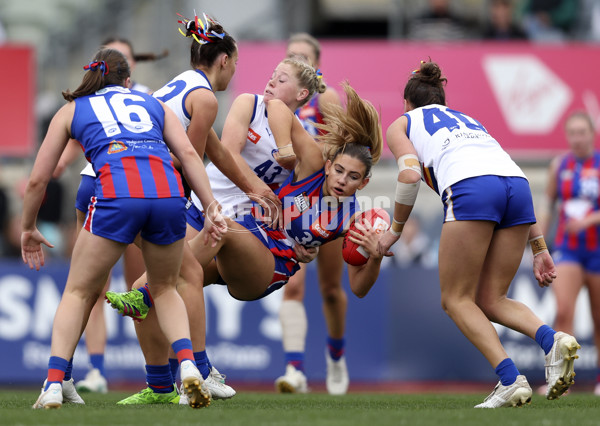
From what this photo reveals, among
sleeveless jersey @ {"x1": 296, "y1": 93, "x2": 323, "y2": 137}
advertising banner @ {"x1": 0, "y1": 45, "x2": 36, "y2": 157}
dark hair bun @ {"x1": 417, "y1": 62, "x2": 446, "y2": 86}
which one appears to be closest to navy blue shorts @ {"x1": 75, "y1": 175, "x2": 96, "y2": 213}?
dark hair bun @ {"x1": 417, "y1": 62, "x2": 446, "y2": 86}

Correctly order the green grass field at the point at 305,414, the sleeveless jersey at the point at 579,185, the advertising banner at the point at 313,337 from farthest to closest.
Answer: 1. the advertising banner at the point at 313,337
2. the sleeveless jersey at the point at 579,185
3. the green grass field at the point at 305,414

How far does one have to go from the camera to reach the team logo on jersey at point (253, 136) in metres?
6.30

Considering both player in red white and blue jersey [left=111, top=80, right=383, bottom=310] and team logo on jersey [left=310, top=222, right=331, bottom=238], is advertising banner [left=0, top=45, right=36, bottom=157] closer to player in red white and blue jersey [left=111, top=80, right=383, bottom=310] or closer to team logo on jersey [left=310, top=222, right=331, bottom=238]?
player in red white and blue jersey [left=111, top=80, right=383, bottom=310]

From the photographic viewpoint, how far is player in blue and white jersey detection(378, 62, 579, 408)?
5129mm

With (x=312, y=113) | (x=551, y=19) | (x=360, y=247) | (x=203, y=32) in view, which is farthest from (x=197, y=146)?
(x=551, y=19)

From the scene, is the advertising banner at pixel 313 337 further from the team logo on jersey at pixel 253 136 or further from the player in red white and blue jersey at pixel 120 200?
the player in red white and blue jersey at pixel 120 200

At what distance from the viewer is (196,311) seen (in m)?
5.49

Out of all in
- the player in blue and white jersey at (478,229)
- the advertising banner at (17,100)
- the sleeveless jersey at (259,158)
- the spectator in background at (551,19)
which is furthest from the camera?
the spectator in background at (551,19)

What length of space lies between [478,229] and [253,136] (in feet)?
5.78

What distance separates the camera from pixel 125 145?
16.0 ft

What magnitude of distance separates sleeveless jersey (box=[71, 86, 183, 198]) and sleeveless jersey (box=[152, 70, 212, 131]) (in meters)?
0.51

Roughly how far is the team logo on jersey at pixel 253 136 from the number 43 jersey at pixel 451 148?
3.72 feet

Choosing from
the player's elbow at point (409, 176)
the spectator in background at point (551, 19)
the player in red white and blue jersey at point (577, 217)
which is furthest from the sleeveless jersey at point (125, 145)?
the spectator in background at point (551, 19)

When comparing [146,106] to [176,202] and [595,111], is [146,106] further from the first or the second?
[595,111]
